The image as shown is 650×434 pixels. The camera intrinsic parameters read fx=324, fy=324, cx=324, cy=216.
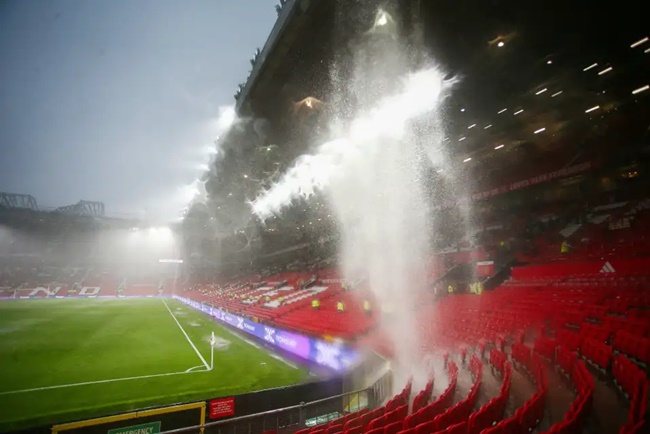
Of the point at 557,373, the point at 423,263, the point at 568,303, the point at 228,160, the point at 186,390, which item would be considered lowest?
the point at 186,390

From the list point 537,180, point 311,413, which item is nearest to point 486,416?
point 311,413

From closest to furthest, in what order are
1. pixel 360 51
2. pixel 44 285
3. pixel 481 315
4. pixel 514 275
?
pixel 360 51, pixel 481 315, pixel 514 275, pixel 44 285

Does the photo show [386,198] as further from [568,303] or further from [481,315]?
[568,303]

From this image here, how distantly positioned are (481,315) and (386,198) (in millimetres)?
11403

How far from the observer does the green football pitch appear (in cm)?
841

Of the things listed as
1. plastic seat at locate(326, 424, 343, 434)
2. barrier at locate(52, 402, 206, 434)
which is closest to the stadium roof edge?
plastic seat at locate(326, 424, 343, 434)

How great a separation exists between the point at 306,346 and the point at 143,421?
7395mm

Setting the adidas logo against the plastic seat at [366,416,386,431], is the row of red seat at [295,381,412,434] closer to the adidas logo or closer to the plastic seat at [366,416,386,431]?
the plastic seat at [366,416,386,431]

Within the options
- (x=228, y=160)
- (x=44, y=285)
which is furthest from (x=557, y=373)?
(x=44, y=285)

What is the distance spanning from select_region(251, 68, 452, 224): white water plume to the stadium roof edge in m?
4.89

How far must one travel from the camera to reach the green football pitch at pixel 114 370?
8414 millimetres

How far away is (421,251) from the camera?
27.0 metres

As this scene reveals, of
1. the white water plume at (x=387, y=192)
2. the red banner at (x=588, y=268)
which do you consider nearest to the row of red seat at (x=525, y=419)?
the white water plume at (x=387, y=192)

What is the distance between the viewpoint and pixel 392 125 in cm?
1434
